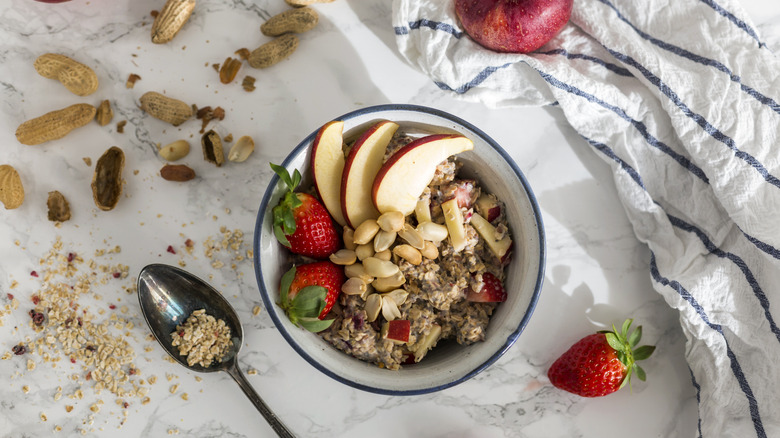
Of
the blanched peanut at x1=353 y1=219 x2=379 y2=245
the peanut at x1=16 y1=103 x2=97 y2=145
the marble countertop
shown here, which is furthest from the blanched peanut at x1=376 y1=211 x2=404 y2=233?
the peanut at x1=16 y1=103 x2=97 y2=145

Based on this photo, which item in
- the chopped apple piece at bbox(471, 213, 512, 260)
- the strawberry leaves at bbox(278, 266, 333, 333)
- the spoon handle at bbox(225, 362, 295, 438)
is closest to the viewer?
the strawberry leaves at bbox(278, 266, 333, 333)

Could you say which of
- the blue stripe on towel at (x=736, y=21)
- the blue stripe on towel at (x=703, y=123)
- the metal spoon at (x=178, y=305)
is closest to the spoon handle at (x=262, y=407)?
the metal spoon at (x=178, y=305)

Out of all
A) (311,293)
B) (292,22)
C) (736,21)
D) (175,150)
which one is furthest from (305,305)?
(736,21)

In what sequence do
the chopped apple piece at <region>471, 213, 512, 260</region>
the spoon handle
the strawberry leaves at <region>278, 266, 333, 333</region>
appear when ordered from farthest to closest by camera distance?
1. the spoon handle
2. the chopped apple piece at <region>471, 213, 512, 260</region>
3. the strawberry leaves at <region>278, 266, 333, 333</region>

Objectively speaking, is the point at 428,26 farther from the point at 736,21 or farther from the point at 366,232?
the point at 736,21

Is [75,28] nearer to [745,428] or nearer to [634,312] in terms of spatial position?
[634,312]

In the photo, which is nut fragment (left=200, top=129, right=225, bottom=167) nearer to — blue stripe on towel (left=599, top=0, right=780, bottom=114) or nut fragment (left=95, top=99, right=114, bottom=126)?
nut fragment (left=95, top=99, right=114, bottom=126)

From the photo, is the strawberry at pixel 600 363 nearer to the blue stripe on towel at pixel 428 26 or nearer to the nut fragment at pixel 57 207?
the blue stripe on towel at pixel 428 26

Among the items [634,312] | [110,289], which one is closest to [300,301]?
[110,289]
